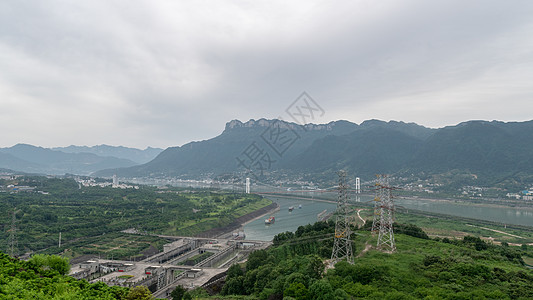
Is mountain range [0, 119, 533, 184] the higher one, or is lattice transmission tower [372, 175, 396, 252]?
mountain range [0, 119, 533, 184]

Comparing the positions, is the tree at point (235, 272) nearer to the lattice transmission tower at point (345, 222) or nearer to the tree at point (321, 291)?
the lattice transmission tower at point (345, 222)

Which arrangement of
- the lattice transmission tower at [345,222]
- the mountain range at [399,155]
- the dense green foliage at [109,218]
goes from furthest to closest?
1. the mountain range at [399,155]
2. the dense green foliage at [109,218]
3. the lattice transmission tower at [345,222]

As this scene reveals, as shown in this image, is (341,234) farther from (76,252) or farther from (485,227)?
(485,227)

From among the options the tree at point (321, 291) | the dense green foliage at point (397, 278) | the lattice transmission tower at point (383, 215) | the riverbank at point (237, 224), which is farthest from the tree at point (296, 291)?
the riverbank at point (237, 224)

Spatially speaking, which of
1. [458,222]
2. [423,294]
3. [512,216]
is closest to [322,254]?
[423,294]

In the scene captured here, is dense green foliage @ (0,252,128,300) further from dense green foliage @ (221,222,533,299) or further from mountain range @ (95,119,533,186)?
mountain range @ (95,119,533,186)

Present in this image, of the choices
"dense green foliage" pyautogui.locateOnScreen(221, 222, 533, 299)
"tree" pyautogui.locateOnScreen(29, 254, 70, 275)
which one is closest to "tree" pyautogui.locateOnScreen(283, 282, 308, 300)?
"dense green foliage" pyautogui.locateOnScreen(221, 222, 533, 299)
